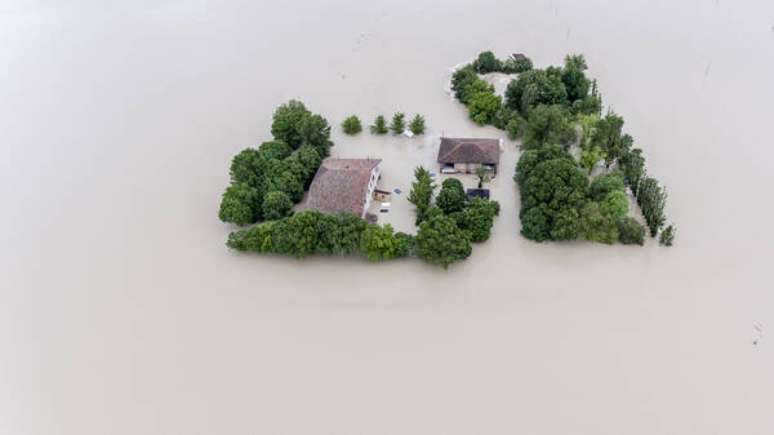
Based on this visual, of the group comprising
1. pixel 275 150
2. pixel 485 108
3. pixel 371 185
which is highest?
pixel 485 108

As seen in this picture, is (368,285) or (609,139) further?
(609,139)

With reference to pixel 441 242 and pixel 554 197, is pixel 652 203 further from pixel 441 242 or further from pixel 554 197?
pixel 441 242

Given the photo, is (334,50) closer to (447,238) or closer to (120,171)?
(120,171)

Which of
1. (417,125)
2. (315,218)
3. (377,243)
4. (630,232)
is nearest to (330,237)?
(315,218)

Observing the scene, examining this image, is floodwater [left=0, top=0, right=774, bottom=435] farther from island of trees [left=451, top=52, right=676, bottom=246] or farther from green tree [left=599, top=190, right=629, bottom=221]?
green tree [left=599, top=190, right=629, bottom=221]

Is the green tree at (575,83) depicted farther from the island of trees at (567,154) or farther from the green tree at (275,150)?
the green tree at (275,150)

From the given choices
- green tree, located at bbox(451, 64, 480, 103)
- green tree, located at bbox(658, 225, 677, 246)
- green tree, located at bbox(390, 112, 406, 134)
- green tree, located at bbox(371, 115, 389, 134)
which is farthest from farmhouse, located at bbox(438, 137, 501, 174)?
green tree, located at bbox(658, 225, 677, 246)

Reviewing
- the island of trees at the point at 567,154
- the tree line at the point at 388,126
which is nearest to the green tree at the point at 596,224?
the island of trees at the point at 567,154
